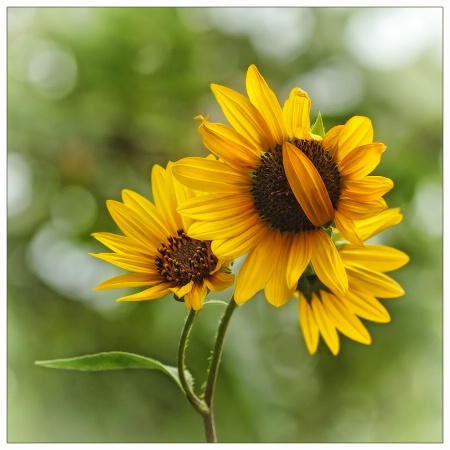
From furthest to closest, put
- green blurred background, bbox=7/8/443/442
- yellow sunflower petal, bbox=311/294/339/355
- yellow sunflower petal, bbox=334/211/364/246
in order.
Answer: green blurred background, bbox=7/8/443/442
yellow sunflower petal, bbox=311/294/339/355
yellow sunflower petal, bbox=334/211/364/246

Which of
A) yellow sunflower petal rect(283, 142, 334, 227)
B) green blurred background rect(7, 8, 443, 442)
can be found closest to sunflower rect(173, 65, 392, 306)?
yellow sunflower petal rect(283, 142, 334, 227)

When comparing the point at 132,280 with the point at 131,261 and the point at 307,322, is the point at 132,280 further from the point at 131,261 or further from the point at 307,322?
the point at 307,322

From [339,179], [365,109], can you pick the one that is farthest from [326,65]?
[339,179]

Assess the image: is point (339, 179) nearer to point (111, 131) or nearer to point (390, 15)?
point (390, 15)

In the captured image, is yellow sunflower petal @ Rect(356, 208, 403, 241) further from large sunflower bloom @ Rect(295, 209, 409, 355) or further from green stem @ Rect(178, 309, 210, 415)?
green stem @ Rect(178, 309, 210, 415)

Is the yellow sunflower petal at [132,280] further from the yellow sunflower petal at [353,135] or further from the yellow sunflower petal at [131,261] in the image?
the yellow sunflower petal at [353,135]
